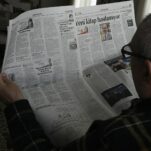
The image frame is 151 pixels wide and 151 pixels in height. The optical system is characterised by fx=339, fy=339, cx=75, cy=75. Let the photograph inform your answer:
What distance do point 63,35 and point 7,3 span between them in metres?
1.14

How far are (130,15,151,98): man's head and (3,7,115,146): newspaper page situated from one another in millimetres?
206

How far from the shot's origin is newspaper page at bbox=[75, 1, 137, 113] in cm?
96

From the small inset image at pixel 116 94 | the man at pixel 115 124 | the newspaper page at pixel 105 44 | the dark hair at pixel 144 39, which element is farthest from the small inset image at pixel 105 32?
the dark hair at pixel 144 39

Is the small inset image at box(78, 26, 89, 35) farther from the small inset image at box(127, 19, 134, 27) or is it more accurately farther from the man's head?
the man's head

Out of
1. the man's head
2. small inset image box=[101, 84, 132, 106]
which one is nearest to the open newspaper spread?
small inset image box=[101, 84, 132, 106]

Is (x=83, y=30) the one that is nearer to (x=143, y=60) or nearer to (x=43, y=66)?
(x=43, y=66)

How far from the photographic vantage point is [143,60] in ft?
2.08

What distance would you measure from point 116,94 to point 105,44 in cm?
20

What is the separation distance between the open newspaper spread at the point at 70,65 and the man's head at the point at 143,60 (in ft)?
0.68

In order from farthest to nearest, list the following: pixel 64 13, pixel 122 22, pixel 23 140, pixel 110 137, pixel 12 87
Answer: pixel 122 22 < pixel 64 13 < pixel 12 87 < pixel 23 140 < pixel 110 137

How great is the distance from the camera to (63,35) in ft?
3.20

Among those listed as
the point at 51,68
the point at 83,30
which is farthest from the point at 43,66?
the point at 83,30

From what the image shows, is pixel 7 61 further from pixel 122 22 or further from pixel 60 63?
pixel 122 22

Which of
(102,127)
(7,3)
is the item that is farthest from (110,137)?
(7,3)
